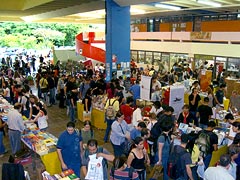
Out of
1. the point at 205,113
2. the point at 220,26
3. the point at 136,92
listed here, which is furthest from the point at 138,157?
the point at 220,26

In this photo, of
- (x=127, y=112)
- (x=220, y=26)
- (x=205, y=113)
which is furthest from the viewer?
(x=220, y=26)

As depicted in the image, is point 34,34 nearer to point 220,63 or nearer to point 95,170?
point 220,63

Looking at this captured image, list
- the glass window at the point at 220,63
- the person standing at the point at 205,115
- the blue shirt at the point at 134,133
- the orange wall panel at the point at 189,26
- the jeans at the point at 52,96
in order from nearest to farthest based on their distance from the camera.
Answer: the blue shirt at the point at 134,133 → the person standing at the point at 205,115 → the jeans at the point at 52,96 → the glass window at the point at 220,63 → the orange wall panel at the point at 189,26

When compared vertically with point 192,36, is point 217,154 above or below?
below

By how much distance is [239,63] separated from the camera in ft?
47.0

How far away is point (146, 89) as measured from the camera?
983cm

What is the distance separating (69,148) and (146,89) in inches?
215

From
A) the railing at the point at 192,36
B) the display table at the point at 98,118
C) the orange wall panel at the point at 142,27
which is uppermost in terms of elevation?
the orange wall panel at the point at 142,27

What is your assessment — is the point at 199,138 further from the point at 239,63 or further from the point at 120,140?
the point at 239,63

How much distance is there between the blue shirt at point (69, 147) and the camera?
4.76 metres

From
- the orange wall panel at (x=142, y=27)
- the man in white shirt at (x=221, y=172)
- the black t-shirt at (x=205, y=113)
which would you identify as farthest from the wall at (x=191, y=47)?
the man in white shirt at (x=221, y=172)

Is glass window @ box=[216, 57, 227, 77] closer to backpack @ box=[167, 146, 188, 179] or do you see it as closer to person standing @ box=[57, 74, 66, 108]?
person standing @ box=[57, 74, 66, 108]

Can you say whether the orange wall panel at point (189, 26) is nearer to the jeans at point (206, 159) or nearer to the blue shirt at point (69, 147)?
the jeans at point (206, 159)

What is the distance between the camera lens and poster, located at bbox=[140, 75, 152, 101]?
9734 mm
